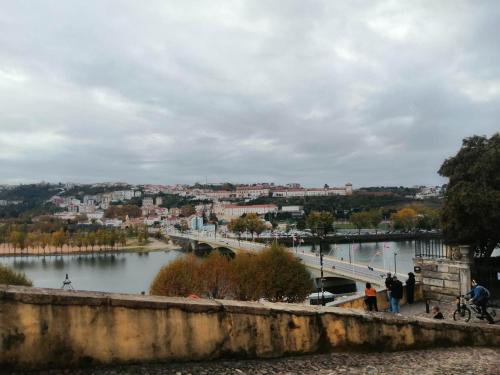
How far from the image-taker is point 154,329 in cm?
498

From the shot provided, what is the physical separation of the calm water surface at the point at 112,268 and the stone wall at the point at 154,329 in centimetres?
3510

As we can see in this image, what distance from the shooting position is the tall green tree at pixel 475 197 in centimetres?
1762

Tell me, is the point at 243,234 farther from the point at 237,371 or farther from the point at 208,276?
the point at 237,371

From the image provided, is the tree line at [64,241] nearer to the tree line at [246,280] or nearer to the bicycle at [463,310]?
the tree line at [246,280]

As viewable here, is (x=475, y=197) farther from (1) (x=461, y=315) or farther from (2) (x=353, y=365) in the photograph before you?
(2) (x=353, y=365)

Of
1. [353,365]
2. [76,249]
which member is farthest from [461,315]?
[76,249]

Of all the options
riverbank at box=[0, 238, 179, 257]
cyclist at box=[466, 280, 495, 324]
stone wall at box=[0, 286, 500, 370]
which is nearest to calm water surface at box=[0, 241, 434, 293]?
riverbank at box=[0, 238, 179, 257]

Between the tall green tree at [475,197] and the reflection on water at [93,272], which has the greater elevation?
the tall green tree at [475,197]

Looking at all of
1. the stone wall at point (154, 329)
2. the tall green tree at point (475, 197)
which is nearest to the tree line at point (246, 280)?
the tall green tree at point (475, 197)

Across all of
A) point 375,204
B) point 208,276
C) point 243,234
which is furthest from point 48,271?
point 375,204

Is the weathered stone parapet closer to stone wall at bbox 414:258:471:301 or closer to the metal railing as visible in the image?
stone wall at bbox 414:258:471:301

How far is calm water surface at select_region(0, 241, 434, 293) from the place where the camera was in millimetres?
48531

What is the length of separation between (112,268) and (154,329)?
65.5 meters

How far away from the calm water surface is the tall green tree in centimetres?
2089
